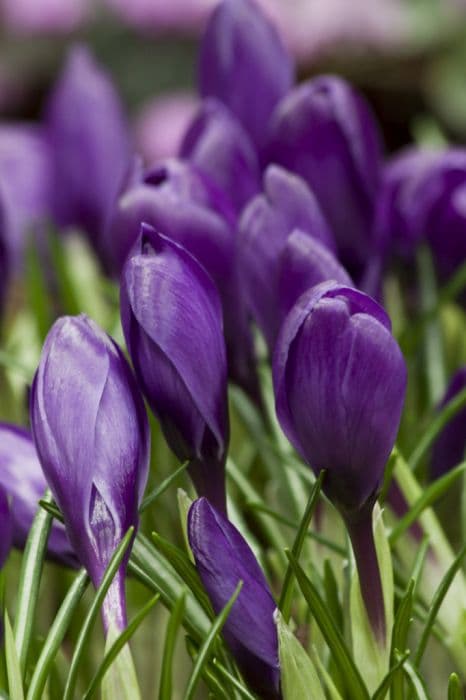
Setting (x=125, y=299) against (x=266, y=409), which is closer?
(x=125, y=299)

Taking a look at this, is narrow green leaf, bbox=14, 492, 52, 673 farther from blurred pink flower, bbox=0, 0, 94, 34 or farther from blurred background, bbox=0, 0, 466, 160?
blurred pink flower, bbox=0, 0, 94, 34

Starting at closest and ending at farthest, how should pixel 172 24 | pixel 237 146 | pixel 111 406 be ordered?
pixel 111 406
pixel 237 146
pixel 172 24

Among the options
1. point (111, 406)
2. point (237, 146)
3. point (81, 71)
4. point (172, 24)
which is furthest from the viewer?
point (172, 24)

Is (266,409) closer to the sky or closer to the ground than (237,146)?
closer to the ground

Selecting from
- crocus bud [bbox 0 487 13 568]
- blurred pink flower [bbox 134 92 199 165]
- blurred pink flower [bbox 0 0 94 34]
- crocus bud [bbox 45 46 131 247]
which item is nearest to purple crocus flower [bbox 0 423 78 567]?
crocus bud [bbox 0 487 13 568]

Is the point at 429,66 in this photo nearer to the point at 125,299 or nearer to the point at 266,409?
the point at 266,409

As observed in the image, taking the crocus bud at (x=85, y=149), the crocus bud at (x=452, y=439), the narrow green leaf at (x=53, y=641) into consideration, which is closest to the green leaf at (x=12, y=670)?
the narrow green leaf at (x=53, y=641)

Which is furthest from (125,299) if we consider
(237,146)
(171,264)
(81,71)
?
(81,71)

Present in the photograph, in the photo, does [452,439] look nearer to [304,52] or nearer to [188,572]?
[188,572]
